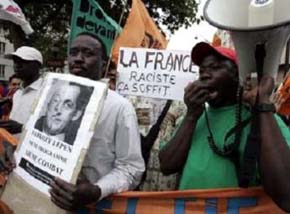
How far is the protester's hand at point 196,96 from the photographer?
2.85 metres

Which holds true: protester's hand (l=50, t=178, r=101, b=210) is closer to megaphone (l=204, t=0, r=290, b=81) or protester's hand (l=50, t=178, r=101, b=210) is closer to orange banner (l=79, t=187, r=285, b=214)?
orange banner (l=79, t=187, r=285, b=214)

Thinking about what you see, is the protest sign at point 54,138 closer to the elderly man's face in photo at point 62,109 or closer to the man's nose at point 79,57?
the elderly man's face in photo at point 62,109

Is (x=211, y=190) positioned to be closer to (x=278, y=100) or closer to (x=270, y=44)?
(x=270, y=44)

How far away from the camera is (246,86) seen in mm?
2723

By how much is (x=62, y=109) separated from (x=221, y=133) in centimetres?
76

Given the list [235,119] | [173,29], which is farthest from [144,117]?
[173,29]

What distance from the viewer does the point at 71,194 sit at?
108 inches

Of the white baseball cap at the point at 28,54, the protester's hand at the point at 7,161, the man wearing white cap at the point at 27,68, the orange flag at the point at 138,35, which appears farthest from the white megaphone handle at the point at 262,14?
the orange flag at the point at 138,35

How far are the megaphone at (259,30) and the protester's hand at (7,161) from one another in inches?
46.4

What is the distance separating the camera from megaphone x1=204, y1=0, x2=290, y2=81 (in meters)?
2.58

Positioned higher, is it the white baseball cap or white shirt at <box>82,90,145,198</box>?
the white baseball cap

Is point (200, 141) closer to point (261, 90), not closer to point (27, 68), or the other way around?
point (261, 90)

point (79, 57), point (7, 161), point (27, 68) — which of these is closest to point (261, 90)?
point (79, 57)

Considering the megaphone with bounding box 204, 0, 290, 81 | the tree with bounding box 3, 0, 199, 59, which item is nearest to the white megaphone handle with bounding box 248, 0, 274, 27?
the megaphone with bounding box 204, 0, 290, 81
